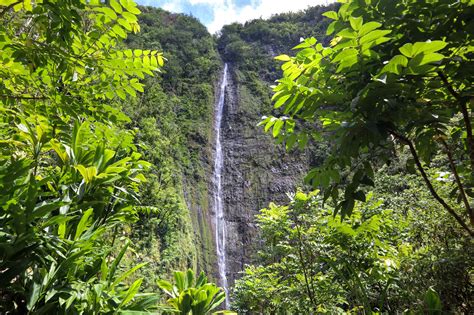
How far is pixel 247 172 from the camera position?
1731cm

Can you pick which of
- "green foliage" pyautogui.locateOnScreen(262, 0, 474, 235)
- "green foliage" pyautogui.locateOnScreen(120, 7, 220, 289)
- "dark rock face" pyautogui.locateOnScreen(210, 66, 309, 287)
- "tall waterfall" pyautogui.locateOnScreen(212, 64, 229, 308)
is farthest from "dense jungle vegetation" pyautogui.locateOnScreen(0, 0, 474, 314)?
"dark rock face" pyautogui.locateOnScreen(210, 66, 309, 287)

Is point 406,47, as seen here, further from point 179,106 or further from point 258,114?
point 258,114

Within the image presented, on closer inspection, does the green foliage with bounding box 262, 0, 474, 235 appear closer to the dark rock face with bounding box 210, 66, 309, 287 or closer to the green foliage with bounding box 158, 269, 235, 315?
the green foliage with bounding box 158, 269, 235, 315

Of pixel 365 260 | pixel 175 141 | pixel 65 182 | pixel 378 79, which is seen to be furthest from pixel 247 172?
pixel 378 79

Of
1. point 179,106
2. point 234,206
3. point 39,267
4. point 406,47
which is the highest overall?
point 179,106

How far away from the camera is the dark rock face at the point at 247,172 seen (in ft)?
47.8

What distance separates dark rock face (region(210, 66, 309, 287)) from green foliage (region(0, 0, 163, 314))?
12.3 meters

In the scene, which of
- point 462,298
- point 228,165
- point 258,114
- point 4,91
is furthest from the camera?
point 258,114

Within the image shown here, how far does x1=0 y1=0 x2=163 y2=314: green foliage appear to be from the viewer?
125 centimetres

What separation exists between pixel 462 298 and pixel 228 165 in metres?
14.0

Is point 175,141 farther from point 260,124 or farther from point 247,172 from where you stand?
point 260,124

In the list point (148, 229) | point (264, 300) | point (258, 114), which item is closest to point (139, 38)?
point (258, 114)

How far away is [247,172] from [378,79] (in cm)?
1651

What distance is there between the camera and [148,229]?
25.1 ft
